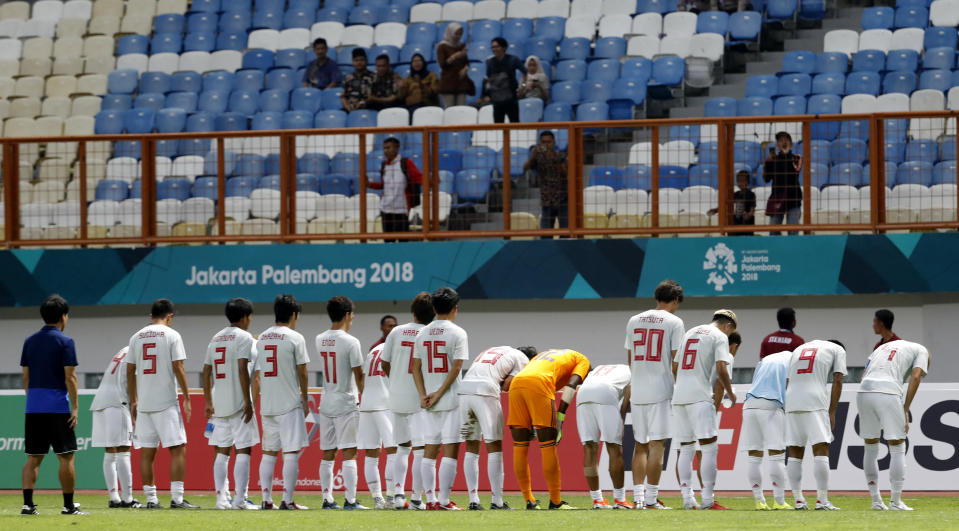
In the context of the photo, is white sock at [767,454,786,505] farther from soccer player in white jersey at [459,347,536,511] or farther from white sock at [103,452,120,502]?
white sock at [103,452,120,502]

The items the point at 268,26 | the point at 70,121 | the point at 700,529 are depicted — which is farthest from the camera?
the point at 268,26

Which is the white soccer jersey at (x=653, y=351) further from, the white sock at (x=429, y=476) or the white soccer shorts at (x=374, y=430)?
the white soccer shorts at (x=374, y=430)

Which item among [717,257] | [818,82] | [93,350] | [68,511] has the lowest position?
[68,511]

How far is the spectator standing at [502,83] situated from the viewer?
2027 cm

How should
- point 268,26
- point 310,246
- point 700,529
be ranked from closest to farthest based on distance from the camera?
point 700,529 → point 310,246 → point 268,26

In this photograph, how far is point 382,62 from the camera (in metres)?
21.6

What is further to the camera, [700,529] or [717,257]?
[717,257]

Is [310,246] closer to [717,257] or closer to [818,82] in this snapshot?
[717,257]

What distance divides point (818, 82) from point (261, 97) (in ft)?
31.1

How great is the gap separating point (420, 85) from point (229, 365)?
10.00 metres

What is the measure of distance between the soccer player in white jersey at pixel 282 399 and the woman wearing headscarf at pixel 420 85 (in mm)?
9655

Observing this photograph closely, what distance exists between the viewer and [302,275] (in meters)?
17.1

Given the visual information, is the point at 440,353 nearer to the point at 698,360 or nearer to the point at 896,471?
the point at 698,360

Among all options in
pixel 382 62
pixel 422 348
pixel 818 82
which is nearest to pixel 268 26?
pixel 382 62
